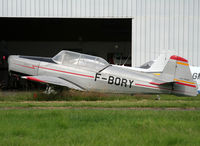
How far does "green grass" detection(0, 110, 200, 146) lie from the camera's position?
13.0 ft

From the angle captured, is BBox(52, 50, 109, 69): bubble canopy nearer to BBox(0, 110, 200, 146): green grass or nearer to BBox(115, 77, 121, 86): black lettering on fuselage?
BBox(115, 77, 121, 86): black lettering on fuselage

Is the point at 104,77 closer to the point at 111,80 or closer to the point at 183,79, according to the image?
the point at 111,80

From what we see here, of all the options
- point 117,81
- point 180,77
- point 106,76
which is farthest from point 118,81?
point 180,77

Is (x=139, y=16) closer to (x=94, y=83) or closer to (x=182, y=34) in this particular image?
(x=182, y=34)

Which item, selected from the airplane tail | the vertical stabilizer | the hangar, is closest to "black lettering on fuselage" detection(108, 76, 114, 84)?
the airplane tail

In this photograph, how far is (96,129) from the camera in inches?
183

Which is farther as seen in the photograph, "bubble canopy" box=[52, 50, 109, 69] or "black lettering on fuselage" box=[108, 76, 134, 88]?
"bubble canopy" box=[52, 50, 109, 69]

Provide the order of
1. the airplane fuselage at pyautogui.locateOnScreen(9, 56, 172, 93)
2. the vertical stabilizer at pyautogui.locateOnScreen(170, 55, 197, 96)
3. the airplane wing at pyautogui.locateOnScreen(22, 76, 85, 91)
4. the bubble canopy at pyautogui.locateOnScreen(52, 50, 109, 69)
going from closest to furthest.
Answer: the vertical stabilizer at pyautogui.locateOnScreen(170, 55, 197, 96)
the airplane wing at pyautogui.locateOnScreen(22, 76, 85, 91)
the airplane fuselage at pyautogui.locateOnScreen(9, 56, 172, 93)
the bubble canopy at pyautogui.locateOnScreen(52, 50, 109, 69)

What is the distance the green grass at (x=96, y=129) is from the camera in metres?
3.95

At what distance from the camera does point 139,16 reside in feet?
53.8

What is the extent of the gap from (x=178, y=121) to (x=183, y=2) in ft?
40.3

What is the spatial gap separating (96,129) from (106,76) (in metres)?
6.22

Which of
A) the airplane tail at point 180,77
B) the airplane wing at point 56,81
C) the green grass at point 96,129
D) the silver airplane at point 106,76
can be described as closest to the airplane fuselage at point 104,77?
the silver airplane at point 106,76

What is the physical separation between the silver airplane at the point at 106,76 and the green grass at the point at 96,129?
4.32 metres
